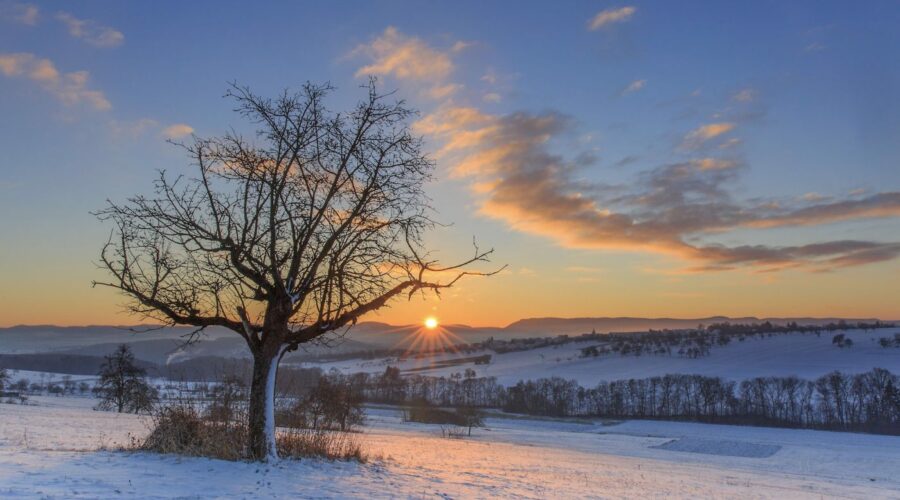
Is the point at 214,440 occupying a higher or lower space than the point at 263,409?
lower

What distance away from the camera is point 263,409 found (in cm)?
1317

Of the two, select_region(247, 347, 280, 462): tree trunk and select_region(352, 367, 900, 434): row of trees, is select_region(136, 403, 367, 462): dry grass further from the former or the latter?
select_region(352, 367, 900, 434): row of trees

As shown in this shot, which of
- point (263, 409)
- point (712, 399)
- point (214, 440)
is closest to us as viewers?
point (263, 409)

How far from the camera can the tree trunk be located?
42.6ft

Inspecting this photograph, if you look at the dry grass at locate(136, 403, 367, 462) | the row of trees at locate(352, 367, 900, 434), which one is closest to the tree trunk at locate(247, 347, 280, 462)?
the dry grass at locate(136, 403, 367, 462)

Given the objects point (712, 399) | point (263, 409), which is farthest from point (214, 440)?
point (712, 399)

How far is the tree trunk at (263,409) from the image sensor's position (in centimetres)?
1298

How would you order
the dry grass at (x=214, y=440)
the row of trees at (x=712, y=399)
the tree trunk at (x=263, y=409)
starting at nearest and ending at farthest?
the tree trunk at (x=263, y=409)
the dry grass at (x=214, y=440)
the row of trees at (x=712, y=399)

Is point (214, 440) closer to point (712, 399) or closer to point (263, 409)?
point (263, 409)

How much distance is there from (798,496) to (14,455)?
936 inches

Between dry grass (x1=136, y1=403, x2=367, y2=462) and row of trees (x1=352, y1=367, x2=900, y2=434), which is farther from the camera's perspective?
row of trees (x1=352, y1=367, x2=900, y2=434)

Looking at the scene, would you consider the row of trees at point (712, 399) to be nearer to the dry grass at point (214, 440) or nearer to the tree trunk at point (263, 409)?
the dry grass at point (214, 440)

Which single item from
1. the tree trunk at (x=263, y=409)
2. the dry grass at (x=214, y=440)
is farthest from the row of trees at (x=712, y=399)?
the tree trunk at (x=263, y=409)

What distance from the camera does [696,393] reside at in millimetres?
140375
